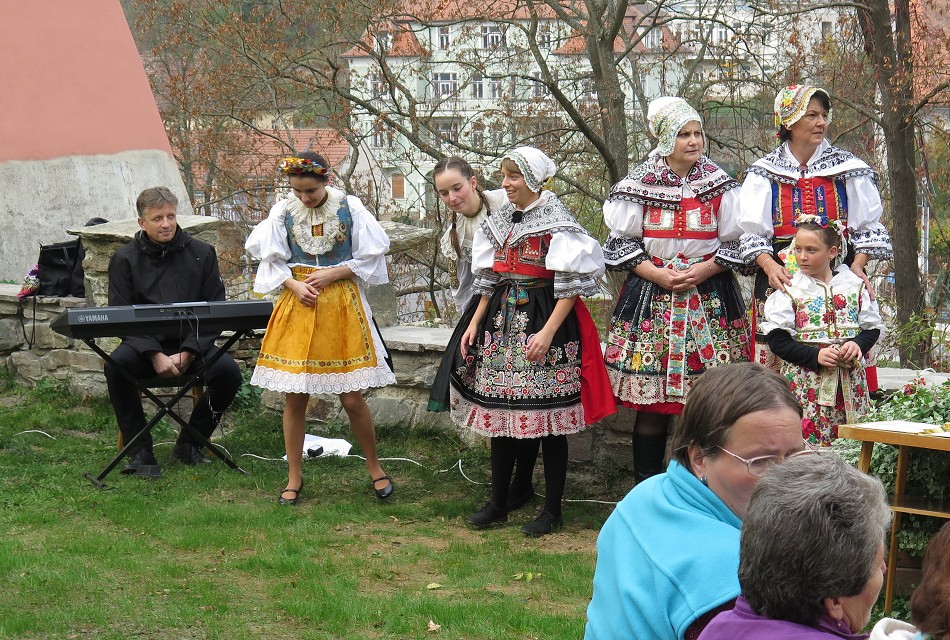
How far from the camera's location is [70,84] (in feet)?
31.8

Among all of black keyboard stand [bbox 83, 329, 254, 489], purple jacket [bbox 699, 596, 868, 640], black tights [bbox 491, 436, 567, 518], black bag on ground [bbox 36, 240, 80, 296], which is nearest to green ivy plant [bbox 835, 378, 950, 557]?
black tights [bbox 491, 436, 567, 518]

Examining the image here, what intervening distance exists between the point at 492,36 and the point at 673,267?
8.46m

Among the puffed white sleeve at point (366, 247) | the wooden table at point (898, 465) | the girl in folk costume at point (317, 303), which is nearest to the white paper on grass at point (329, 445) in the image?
the girl in folk costume at point (317, 303)

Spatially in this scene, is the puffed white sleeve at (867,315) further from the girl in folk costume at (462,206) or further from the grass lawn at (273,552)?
the girl in folk costume at (462,206)

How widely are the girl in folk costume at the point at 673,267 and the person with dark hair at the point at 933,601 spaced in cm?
276

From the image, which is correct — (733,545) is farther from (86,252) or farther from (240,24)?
(240,24)

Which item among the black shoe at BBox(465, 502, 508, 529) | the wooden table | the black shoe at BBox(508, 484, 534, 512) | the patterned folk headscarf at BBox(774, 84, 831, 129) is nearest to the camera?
the wooden table

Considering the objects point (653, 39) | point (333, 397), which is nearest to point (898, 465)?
point (333, 397)

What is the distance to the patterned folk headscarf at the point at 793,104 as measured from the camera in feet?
14.6

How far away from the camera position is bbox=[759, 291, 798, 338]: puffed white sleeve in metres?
4.22

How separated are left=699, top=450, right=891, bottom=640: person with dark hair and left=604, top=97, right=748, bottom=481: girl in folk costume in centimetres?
285

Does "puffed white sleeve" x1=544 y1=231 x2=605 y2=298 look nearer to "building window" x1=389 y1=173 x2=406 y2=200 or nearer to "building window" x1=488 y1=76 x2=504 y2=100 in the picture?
"building window" x1=488 y1=76 x2=504 y2=100

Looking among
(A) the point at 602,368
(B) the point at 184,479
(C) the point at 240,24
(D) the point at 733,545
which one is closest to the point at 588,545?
(A) the point at 602,368

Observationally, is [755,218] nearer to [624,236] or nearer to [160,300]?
[624,236]
